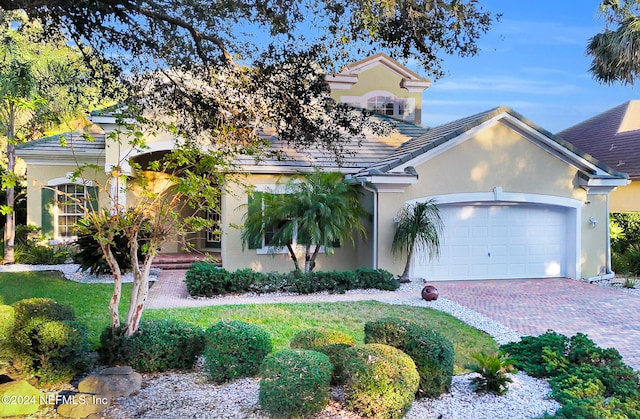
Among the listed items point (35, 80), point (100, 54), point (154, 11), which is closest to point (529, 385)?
point (154, 11)

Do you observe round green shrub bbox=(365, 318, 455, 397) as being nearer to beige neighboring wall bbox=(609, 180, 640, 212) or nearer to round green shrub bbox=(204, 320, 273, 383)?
round green shrub bbox=(204, 320, 273, 383)

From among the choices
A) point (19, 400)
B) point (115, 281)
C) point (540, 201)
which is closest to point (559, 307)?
point (540, 201)

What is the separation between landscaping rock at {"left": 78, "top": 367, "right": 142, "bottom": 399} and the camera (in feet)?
17.2

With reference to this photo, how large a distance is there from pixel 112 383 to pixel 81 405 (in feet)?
1.50

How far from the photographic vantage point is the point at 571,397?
515 centimetres

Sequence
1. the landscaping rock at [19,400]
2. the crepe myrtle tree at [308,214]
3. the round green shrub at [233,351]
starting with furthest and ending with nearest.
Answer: the crepe myrtle tree at [308,214], the round green shrub at [233,351], the landscaping rock at [19,400]

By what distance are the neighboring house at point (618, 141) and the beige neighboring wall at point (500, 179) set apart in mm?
7485

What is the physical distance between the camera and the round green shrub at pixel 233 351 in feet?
18.4

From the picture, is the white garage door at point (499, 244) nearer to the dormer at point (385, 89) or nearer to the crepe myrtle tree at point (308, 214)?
the crepe myrtle tree at point (308, 214)

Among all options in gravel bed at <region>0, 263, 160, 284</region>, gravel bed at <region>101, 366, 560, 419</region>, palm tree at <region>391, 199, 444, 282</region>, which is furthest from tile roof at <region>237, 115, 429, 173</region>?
gravel bed at <region>101, 366, 560, 419</region>

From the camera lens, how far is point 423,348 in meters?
5.38

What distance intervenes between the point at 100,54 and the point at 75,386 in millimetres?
6723

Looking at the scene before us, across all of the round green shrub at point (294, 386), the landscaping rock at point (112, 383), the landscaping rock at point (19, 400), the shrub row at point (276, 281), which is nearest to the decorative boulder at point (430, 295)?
the shrub row at point (276, 281)

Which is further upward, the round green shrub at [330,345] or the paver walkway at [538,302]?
the round green shrub at [330,345]
